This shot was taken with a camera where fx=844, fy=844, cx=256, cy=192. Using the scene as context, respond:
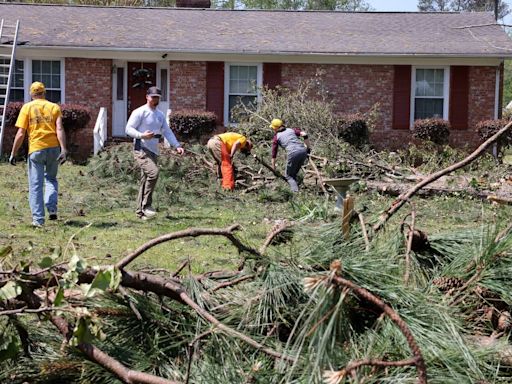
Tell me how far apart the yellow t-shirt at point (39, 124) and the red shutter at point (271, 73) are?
12.6 m

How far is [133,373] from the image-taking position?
12.2ft

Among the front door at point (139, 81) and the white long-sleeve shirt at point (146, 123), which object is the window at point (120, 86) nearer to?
the front door at point (139, 81)

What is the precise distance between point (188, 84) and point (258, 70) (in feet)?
6.23

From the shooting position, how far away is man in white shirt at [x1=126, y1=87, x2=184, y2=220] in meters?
11.0

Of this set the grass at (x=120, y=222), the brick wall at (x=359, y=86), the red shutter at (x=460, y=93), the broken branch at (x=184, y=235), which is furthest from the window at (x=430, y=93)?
the broken branch at (x=184, y=235)

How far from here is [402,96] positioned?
22594 mm

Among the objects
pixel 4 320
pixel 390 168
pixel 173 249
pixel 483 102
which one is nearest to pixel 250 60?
pixel 483 102

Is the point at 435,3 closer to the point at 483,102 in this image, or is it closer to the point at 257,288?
the point at 483,102

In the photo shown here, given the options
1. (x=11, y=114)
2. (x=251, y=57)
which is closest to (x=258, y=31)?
(x=251, y=57)

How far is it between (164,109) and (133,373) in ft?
63.5

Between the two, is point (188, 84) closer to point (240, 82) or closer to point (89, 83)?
point (240, 82)

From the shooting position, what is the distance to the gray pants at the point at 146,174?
11.0m

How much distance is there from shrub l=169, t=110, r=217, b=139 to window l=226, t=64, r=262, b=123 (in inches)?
48.2

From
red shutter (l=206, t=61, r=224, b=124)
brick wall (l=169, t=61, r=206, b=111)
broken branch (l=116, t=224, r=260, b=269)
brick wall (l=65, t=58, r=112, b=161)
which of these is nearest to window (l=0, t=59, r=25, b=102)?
brick wall (l=65, t=58, r=112, b=161)
